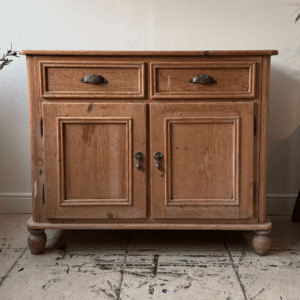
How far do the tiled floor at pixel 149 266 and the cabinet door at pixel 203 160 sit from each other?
220 millimetres

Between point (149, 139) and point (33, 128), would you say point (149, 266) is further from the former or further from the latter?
point (33, 128)

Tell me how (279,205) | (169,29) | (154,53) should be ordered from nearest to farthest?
(154,53) < (169,29) < (279,205)

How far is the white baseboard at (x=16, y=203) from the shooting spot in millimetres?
2168

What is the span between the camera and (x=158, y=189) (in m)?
1.50

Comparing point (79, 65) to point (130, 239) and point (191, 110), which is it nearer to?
point (191, 110)

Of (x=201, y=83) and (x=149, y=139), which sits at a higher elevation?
(x=201, y=83)

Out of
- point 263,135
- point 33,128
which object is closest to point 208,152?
point 263,135

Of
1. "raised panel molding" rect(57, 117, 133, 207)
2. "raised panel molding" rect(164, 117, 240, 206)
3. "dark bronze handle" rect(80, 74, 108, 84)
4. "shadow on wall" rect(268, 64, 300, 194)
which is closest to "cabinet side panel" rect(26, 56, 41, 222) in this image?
"raised panel molding" rect(57, 117, 133, 207)

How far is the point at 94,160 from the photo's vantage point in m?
1.50

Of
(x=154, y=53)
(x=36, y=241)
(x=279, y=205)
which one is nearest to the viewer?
(x=154, y=53)

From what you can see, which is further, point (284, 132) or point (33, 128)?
point (284, 132)

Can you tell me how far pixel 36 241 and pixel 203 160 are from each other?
0.86 metres

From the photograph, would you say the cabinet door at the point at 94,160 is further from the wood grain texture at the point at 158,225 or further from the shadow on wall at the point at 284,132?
the shadow on wall at the point at 284,132

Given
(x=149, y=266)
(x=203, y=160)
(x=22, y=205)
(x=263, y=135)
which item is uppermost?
(x=263, y=135)
